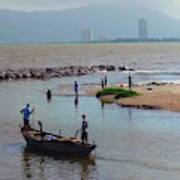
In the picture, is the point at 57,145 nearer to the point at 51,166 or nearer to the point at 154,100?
the point at 51,166

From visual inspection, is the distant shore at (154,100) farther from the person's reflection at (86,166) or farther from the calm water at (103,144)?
the person's reflection at (86,166)

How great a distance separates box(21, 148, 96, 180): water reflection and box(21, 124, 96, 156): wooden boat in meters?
0.39

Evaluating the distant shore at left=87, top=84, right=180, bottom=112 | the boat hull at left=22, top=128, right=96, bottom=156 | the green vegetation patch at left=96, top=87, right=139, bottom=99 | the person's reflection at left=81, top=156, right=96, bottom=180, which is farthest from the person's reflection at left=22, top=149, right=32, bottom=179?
the green vegetation patch at left=96, top=87, right=139, bottom=99

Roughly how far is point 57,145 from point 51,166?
2.38 metres

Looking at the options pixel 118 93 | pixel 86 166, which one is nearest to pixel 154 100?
pixel 118 93

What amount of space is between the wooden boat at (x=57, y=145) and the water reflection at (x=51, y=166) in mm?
391

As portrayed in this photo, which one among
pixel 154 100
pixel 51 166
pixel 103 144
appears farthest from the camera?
pixel 154 100

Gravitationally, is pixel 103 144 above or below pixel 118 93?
below

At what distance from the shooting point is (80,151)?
32375 millimetres

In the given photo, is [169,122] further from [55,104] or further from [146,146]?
[55,104]

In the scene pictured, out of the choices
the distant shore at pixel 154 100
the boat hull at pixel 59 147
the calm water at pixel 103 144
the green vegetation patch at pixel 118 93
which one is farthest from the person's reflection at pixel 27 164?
the green vegetation patch at pixel 118 93

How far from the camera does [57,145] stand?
33.1m

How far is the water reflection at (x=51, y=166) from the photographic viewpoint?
29.2 meters

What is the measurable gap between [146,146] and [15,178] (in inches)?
374
